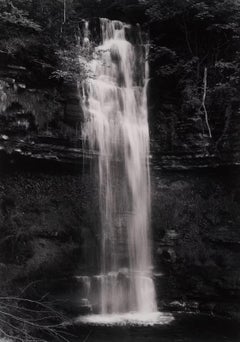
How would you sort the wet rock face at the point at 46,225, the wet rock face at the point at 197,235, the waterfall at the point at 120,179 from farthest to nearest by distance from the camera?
the wet rock face at the point at 197,235
the waterfall at the point at 120,179
the wet rock face at the point at 46,225

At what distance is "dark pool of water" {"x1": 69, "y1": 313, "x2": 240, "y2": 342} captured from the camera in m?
8.98

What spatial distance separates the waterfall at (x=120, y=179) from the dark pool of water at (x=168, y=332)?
1.43 meters

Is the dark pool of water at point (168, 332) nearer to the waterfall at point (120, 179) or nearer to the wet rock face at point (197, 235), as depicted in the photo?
the wet rock face at point (197, 235)

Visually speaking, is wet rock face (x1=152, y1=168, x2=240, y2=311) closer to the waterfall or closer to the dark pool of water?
the waterfall

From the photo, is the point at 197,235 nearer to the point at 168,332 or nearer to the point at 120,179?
the point at 120,179

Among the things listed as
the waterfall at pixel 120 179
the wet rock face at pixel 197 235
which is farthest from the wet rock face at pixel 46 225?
the wet rock face at pixel 197 235

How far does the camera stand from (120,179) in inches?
480

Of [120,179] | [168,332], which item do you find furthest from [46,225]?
[168,332]

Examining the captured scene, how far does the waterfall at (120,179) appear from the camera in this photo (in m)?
11.5

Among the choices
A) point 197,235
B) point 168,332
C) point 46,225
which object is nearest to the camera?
point 168,332

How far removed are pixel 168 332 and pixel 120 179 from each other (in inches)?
167

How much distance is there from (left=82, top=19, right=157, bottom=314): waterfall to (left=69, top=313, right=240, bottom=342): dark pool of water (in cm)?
143

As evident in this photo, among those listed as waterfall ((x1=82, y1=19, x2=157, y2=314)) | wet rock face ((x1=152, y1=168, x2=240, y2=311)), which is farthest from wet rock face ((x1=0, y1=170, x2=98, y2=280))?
wet rock face ((x1=152, y1=168, x2=240, y2=311))

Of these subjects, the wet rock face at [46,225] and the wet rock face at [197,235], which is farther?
the wet rock face at [197,235]
